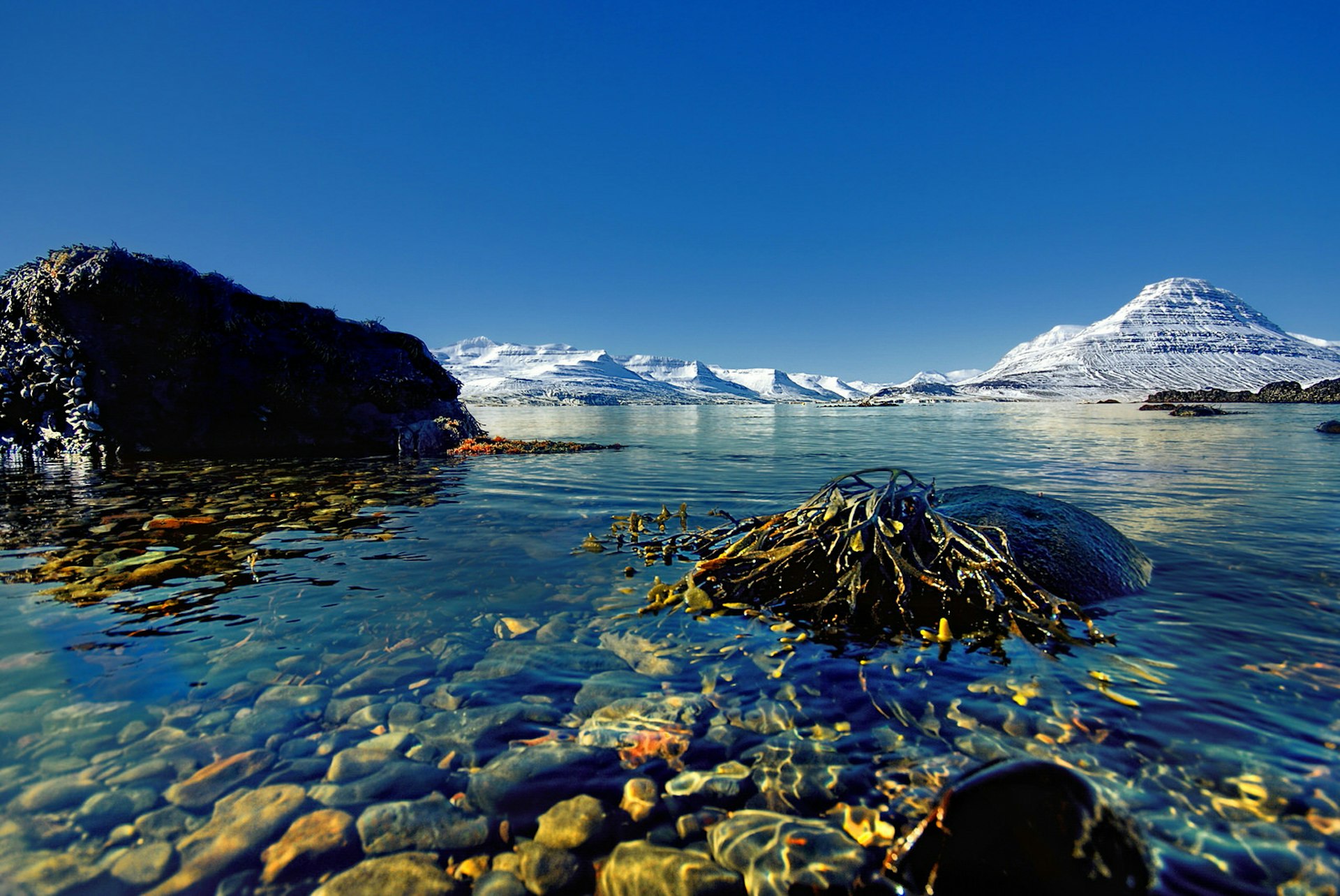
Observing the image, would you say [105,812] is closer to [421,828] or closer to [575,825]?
[421,828]

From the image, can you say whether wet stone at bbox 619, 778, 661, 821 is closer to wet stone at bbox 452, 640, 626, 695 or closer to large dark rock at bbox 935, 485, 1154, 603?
wet stone at bbox 452, 640, 626, 695

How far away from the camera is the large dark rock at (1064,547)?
5586 mm

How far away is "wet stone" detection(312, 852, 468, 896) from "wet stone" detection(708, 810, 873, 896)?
112 cm

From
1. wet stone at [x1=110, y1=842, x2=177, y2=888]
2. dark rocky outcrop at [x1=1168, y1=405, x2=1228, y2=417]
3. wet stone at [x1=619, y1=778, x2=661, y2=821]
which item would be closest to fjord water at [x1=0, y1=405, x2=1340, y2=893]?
wet stone at [x1=110, y1=842, x2=177, y2=888]

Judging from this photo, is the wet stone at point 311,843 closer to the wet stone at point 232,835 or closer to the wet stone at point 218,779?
the wet stone at point 232,835

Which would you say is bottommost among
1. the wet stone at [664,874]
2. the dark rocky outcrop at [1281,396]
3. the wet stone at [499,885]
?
the wet stone at [664,874]

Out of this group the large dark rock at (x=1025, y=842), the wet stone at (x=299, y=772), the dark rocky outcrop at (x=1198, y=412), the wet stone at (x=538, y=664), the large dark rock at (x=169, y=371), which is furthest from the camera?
the dark rocky outcrop at (x=1198, y=412)

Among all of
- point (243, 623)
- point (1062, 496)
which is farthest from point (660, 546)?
point (1062, 496)

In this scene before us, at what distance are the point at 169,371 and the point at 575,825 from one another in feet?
70.8

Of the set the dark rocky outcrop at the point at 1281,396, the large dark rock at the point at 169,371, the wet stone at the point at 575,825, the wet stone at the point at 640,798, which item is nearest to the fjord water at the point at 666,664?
the wet stone at the point at 640,798

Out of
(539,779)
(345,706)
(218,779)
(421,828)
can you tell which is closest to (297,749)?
(218,779)

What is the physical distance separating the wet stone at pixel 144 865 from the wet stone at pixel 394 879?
667 millimetres

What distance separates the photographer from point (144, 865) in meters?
2.30

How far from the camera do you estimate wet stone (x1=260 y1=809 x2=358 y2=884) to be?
2.34 meters
